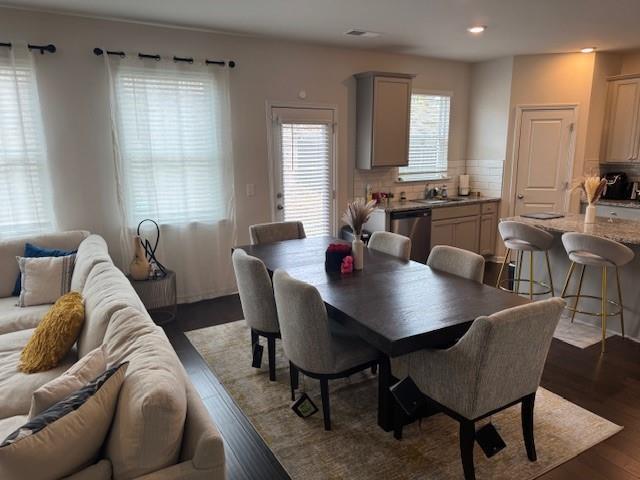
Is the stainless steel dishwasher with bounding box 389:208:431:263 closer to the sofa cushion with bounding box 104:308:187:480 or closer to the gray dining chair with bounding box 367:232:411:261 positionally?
the gray dining chair with bounding box 367:232:411:261

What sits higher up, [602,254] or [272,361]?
[602,254]

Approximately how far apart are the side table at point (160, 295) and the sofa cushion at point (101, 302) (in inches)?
45.2

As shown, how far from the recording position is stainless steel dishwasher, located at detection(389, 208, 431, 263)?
17.1ft

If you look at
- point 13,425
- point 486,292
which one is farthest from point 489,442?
point 13,425

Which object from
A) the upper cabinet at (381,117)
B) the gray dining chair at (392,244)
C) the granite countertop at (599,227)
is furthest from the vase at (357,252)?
the upper cabinet at (381,117)

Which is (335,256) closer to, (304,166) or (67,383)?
(67,383)

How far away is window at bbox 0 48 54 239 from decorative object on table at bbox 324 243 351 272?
2595 millimetres

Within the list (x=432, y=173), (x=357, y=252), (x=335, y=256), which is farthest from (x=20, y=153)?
(x=432, y=173)

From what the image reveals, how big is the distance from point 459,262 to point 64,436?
2.25m

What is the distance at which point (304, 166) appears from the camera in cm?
503

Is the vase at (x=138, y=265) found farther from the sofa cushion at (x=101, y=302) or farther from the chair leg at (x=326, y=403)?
the chair leg at (x=326, y=403)

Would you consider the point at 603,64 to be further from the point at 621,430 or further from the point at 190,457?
the point at 190,457

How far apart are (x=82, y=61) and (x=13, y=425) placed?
124 inches

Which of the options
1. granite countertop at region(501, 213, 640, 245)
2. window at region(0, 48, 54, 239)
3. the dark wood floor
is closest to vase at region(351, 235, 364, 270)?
the dark wood floor
